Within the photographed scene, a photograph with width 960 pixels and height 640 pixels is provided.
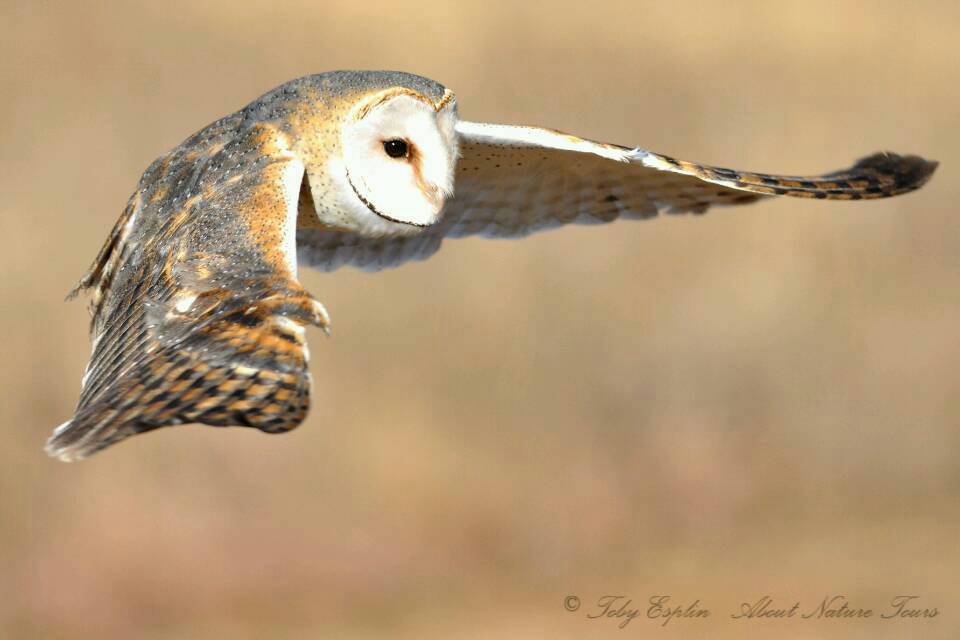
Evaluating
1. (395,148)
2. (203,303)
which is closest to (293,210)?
(203,303)

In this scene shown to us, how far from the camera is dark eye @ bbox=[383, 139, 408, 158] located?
3.21m

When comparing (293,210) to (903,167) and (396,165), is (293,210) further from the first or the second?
(903,167)

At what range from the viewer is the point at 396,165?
126 inches

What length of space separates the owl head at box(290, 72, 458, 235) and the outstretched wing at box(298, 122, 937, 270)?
0.22m

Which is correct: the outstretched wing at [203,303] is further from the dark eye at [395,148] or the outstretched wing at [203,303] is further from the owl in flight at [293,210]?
the dark eye at [395,148]

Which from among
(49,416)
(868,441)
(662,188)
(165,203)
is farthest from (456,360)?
(165,203)

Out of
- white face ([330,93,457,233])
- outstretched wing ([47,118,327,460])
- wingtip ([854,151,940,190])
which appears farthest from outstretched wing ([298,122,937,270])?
outstretched wing ([47,118,327,460])

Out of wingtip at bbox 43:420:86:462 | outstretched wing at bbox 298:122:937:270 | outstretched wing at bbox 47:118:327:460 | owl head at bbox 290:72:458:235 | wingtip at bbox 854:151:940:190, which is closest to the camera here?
wingtip at bbox 43:420:86:462

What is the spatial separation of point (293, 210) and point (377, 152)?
1.30 feet

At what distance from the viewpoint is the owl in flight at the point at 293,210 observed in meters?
→ 2.36

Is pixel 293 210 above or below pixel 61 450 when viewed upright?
above

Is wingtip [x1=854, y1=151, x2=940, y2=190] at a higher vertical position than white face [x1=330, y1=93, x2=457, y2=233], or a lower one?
lower

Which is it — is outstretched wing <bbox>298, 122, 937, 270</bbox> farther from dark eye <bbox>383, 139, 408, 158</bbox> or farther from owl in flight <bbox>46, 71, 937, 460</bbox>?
dark eye <bbox>383, 139, 408, 158</bbox>

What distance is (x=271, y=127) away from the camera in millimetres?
3146
